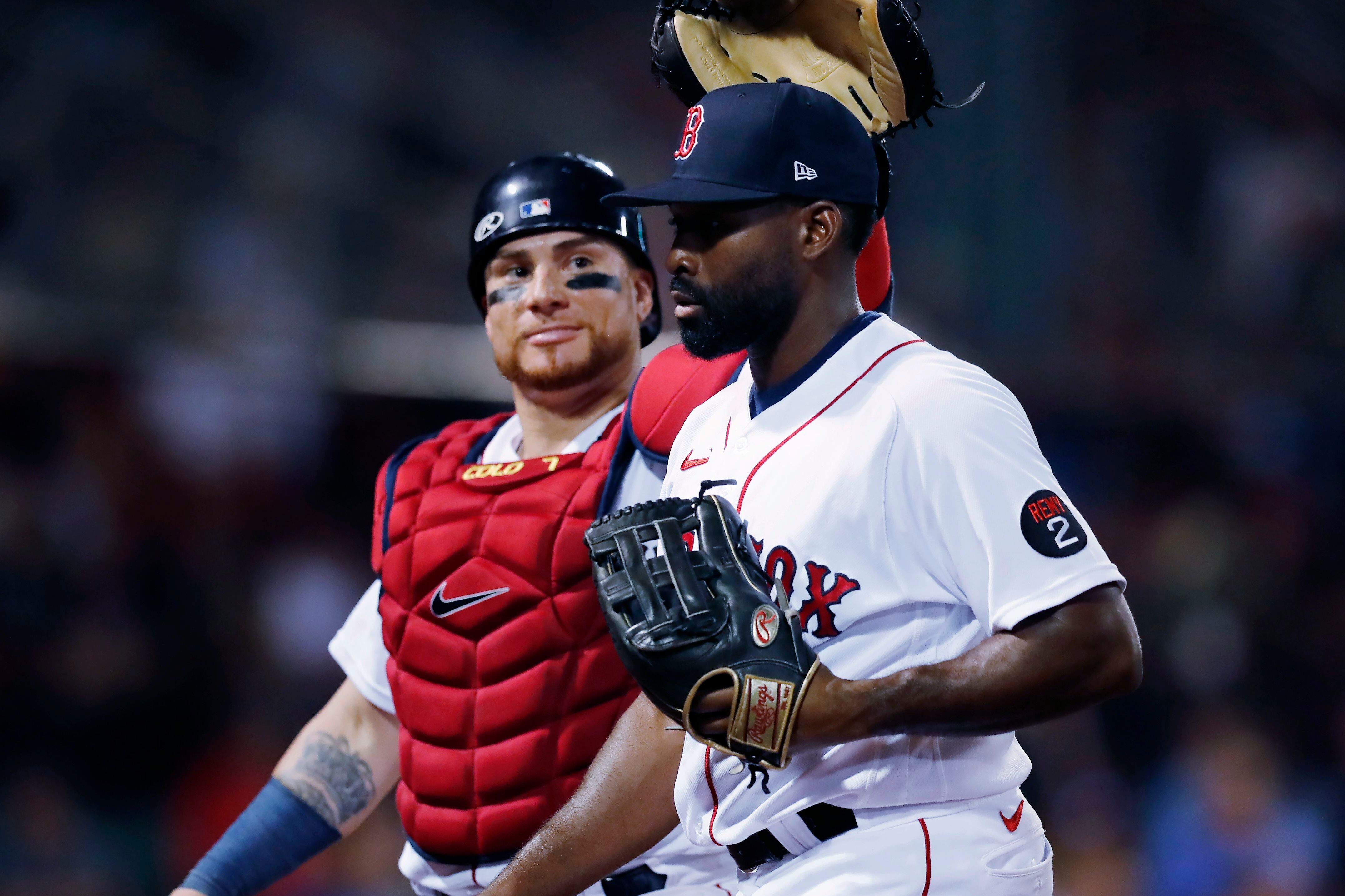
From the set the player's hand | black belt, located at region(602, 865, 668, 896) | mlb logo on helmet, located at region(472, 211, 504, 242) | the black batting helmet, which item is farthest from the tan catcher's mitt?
black belt, located at region(602, 865, 668, 896)

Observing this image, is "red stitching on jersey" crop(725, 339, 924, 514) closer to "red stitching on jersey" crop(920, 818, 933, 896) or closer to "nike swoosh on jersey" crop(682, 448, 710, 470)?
"nike swoosh on jersey" crop(682, 448, 710, 470)

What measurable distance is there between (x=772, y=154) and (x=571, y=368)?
3.55ft

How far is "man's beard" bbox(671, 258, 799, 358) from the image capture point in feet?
5.61

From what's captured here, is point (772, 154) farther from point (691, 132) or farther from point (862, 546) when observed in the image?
point (862, 546)

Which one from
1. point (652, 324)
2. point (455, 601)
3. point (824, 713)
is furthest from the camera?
point (652, 324)

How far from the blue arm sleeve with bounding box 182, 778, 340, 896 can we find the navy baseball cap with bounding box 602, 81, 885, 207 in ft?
5.75

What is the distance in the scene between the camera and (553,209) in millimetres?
2730

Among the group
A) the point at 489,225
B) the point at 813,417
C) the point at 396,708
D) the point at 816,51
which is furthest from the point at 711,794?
the point at 489,225

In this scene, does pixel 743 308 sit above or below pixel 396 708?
above

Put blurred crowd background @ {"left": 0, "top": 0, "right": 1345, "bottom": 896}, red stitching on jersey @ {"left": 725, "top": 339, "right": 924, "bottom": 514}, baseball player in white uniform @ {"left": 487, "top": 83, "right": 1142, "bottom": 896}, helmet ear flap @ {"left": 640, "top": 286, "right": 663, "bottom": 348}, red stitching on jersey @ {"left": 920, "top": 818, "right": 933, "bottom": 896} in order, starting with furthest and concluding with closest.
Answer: blurred crowd background @ {"left": 0, "top": 0, "right": 1345, "bottom": 896}
helmet ear flap @ {"left": 640, "top": 286, "right": 663, "bottom": 348}
red stitching on jersey @ {"left": 725, "top": 339, "right": 924, "bottom": 514}
red stitching on jersey @ {"left": 920, "top": 818, "right": 933, "bottom": 896}
baseball player in white uniform @ {"left": 487, "top": 83, "right": 1142, "bottom": 896}

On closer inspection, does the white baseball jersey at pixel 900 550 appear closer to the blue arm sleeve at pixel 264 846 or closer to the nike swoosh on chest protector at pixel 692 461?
the nike swoosh on chest protector at pixel 692 461

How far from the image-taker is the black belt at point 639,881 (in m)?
2.27

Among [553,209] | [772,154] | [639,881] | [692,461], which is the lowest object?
[639,881]

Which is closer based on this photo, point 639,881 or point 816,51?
point 816,51
